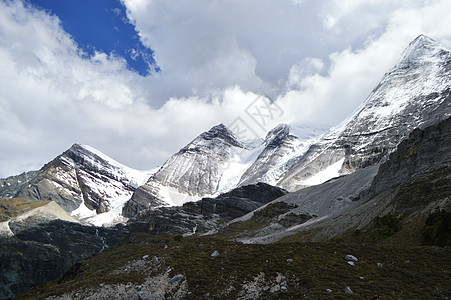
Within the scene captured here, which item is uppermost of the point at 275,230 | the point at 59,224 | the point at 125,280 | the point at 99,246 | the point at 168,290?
the point at 59,224

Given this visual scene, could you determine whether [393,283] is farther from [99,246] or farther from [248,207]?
[99,246]

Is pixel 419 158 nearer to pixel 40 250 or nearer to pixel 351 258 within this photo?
pixel 351 258

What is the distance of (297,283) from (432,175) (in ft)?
152

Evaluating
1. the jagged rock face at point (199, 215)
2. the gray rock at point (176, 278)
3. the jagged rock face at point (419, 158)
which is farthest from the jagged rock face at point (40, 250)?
the jagged rock face at point (419, 158)

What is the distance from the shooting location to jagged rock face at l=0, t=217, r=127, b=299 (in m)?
131

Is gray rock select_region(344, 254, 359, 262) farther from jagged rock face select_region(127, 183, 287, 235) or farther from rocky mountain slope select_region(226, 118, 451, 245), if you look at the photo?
jagged rock face select_region(127, 183, 287, 235)

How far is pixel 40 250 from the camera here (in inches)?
5955

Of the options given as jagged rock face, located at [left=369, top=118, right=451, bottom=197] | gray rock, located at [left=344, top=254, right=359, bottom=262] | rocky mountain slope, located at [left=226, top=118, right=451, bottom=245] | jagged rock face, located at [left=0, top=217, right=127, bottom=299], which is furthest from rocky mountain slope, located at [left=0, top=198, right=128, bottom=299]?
gray rock, located at [left=344, top=254, right=359, bottom=262]

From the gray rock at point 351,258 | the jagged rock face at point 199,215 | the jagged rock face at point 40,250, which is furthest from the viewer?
the jagged rock face at point 199,215

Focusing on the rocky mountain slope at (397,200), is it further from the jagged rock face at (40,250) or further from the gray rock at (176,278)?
the jagged rock face at (40,250)

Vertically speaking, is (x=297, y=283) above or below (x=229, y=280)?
below

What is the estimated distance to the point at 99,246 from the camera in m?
179

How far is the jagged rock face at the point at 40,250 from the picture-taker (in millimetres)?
131250

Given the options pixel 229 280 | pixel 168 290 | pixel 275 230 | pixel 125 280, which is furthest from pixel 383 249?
pixel 275 230
